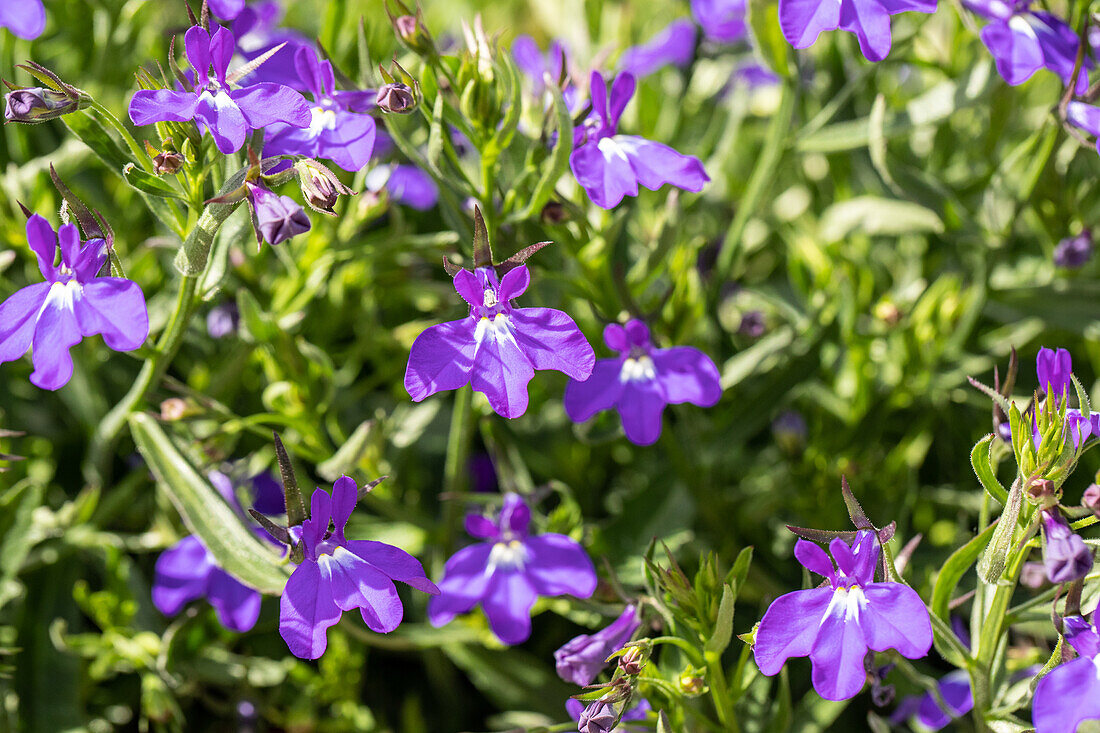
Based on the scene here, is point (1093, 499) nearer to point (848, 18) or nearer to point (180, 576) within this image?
point (848, 18)

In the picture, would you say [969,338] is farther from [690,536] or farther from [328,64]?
[328,64]

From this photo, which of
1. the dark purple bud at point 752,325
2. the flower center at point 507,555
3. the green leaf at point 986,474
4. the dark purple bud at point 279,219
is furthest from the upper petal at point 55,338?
the dark purple bud at point 752,325

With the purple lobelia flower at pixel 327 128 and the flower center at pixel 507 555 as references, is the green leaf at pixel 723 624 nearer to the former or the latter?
the flower center at pixel 507 555

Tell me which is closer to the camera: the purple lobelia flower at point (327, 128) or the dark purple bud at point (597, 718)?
the dark purple bud at point (597, 718)

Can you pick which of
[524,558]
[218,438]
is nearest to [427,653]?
[524,558]

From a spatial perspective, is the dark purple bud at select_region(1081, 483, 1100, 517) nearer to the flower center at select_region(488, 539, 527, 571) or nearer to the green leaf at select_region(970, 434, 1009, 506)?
the green leaf at select_region(970, 434, 1009, 506)

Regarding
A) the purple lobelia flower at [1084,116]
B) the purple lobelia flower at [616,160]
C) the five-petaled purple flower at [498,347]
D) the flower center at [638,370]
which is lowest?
the flower center at [638,370]

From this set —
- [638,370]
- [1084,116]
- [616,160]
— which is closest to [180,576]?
[638,370]
